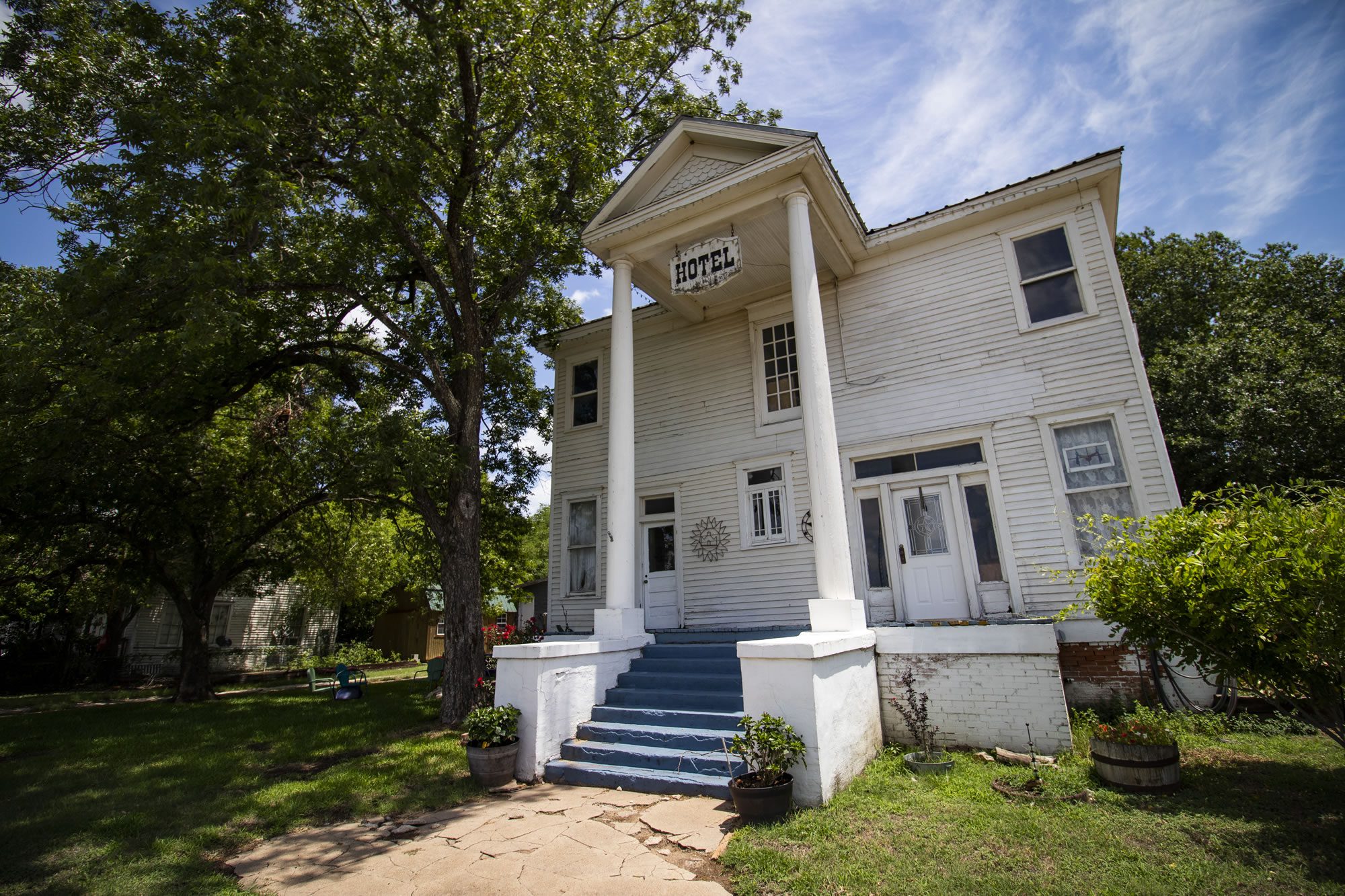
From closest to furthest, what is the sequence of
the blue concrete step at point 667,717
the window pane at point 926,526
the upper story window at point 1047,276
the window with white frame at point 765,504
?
the blue concrete step at point 667,717 < the upper story window at point 1047,276 < the window pane at point 926,526 < the window with white frame at point 765,504

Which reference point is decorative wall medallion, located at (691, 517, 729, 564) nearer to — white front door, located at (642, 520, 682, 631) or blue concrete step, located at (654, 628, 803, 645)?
white front door, located at (642, 520, 682, 631)

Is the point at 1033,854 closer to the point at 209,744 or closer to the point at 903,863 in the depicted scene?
the point at 903,863

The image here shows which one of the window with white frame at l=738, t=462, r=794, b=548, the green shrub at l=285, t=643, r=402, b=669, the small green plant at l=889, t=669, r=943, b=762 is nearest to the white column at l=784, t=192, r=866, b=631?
the small green plant at l=889, t=669, r=943, b=762

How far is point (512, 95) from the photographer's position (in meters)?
9.73

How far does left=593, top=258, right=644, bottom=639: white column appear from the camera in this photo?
805 cm

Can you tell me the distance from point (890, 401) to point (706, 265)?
3.59 m

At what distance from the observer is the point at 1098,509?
8023 mm

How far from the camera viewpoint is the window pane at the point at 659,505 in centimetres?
1139

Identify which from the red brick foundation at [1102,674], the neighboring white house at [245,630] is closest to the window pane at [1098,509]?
the red brick foundation at [1102,674]

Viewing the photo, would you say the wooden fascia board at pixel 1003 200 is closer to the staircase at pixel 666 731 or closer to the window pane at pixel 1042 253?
the window pane at pixel 1042 253

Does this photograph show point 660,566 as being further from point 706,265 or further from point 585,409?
point 706,265

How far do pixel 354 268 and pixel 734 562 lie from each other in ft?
27.0

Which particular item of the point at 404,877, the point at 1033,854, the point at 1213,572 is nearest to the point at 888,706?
the point at 1033,854

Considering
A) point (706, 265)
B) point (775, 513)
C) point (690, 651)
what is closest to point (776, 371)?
point (775, 513)
